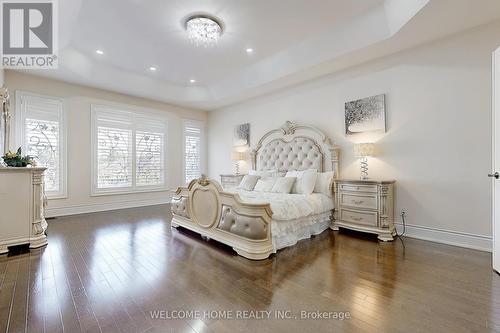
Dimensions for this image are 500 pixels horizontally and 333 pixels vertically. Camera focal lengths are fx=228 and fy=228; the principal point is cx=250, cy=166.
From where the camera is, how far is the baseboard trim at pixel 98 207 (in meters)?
4.84

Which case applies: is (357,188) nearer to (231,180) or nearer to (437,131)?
(437,131)

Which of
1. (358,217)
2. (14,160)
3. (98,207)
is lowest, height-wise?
(98,207)

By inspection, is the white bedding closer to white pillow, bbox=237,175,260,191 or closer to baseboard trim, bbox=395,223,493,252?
white pillow, bbox=237,175,260,191

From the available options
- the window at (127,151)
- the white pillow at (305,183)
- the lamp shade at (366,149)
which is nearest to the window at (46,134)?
the window at (127,151)

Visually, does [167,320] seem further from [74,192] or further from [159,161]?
[159,161]

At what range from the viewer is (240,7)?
3.12 m

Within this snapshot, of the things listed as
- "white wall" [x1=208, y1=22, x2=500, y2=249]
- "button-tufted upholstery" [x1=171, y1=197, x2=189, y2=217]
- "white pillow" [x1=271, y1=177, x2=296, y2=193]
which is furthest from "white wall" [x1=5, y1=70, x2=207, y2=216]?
"white wall" [x1=208, y1=22, x2=500, y2=249]

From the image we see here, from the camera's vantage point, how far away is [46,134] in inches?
187

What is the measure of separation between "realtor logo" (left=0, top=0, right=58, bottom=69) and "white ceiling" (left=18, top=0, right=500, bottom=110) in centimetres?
16

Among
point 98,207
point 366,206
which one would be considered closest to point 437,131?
point 366,206

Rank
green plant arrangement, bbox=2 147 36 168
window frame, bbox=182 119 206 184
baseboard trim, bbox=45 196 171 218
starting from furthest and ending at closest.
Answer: window frame, bbox=182 119 206 184
baseboard trim, bbox=45 196 171 218
green plant arrangement, bbox=2 147 36 168

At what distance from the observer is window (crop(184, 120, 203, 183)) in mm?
Result: 7091

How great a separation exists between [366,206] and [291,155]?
1.93 metres

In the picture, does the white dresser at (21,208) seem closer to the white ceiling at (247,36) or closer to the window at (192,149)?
the white ceiling at (247,36)
